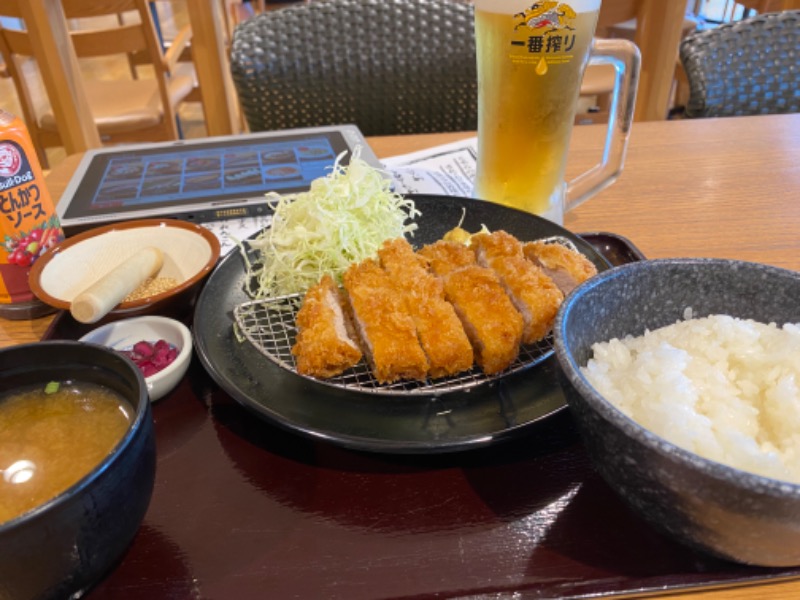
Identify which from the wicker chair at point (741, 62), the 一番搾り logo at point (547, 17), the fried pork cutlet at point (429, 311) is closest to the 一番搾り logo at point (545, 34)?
the 一番搾り logo at point (547, 17)

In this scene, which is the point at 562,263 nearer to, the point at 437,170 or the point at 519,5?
the point at 519,5

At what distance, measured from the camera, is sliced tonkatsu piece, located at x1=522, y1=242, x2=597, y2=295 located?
53.2 inches

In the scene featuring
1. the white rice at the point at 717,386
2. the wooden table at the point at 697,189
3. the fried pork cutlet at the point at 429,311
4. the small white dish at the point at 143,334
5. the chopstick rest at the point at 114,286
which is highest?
the white rice at the point at 717,386

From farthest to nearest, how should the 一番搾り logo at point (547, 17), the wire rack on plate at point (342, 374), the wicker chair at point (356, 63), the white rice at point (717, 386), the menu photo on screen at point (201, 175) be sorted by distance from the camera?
the wicker chair at point (356, 63) → the menu photo on screen at point (201, 175) → the 一番搾り logo at point (547, 17) → the wire rack on plate at point (342, 374) → the white rice at point (717, 386)

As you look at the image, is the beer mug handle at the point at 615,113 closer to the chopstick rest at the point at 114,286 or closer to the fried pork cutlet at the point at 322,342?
the fried pork cutlet at the point at 322,342

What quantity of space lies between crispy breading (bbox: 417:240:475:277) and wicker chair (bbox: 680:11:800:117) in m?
1.78

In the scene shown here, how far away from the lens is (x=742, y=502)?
0.69 m

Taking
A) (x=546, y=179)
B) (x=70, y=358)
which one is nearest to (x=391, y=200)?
(x=546, y=179)

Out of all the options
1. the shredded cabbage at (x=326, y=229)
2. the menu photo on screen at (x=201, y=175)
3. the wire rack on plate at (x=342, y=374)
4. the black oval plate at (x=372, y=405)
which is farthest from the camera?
the menu photo on screen at (x=201, y=175)

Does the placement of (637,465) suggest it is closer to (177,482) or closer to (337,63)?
(177,482)

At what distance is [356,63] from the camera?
8.70 ft

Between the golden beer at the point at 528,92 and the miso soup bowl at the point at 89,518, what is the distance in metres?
1.16

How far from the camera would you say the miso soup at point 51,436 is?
2.79 feet

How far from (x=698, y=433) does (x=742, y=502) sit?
0.14 m
